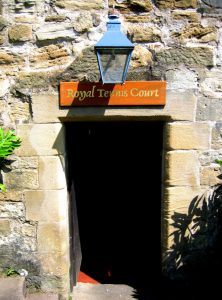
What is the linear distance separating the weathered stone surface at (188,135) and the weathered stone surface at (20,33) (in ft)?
4.94

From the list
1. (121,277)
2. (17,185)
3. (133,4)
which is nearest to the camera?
(133,4)

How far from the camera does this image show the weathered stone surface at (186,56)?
128 inches

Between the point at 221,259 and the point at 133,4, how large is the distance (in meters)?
2.49

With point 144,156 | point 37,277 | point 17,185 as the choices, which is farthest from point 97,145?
point 37,277

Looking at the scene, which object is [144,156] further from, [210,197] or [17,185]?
[17,185]

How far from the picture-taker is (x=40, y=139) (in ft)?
11.0

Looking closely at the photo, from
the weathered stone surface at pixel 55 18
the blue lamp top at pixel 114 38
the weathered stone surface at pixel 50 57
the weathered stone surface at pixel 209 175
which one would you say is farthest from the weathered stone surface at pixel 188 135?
the weathered stone surface at pixel 55 18

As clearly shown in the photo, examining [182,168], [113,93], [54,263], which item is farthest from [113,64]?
[54,263]

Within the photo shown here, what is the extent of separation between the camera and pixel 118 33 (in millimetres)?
2920

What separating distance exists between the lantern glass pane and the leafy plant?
3.36 ft

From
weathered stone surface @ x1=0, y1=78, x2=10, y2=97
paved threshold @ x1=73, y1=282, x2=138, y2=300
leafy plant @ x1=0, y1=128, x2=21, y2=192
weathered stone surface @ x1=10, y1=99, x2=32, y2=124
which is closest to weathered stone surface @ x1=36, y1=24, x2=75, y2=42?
weathered stone surface @ x1=0, y1=78, x2=10, y2=97

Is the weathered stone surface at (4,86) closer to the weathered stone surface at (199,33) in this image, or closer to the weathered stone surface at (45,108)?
the weathered stone surface at (45,108)

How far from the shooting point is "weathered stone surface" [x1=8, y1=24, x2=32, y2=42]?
3213 mm

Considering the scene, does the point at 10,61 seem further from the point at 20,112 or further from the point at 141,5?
the point at 141,5
